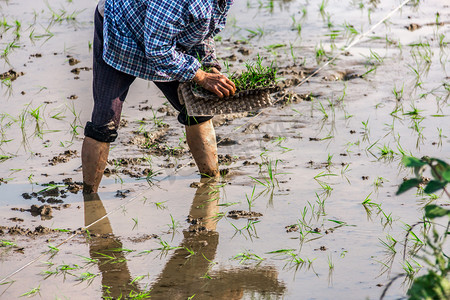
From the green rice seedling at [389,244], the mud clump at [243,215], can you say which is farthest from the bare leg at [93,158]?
the green rice seedling at [389,244]

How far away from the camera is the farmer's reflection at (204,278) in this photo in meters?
2.93

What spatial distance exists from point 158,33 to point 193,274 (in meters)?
1.14

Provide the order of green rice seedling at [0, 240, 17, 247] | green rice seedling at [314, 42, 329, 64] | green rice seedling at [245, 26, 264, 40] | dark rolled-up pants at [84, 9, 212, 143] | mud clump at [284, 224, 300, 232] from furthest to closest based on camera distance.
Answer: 1. green rice seedling at [245, 26, 264, 40]
2. green rice seedling at [314, 42, 329, 64]
3. dark rolled-up pants at [84, 9, 212, 143]
4. mud clump at [284, 224, 300, 232]
5. green rice seedling at [0, 240, 17, 247]

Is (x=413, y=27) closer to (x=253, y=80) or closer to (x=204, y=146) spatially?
(x=253, y=80)

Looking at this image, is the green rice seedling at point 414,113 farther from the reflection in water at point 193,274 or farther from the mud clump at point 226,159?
the reflection in water at point 193,274

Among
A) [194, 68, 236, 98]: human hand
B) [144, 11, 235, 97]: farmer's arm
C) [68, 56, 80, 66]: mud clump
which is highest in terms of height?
[144, 11, 235, 97]: farmer's arm

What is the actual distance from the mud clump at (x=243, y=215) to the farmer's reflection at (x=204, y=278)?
0.65 ft

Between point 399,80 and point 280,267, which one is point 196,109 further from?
point 399,80

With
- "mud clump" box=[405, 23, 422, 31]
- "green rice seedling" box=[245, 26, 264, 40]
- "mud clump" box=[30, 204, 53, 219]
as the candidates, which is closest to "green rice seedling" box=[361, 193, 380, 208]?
"mud clump" box=[30, 204, 53, 219]

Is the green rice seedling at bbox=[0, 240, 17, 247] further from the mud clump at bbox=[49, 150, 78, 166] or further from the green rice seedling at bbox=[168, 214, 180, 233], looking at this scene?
the mud clump at bbox=[49, 150, 78, 166]

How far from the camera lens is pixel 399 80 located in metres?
5.43

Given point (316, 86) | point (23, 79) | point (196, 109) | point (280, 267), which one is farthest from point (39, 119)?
point (280, 267)

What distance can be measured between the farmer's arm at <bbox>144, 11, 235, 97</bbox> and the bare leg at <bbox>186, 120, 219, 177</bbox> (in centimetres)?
39

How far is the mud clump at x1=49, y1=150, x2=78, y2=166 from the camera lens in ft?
14.1
